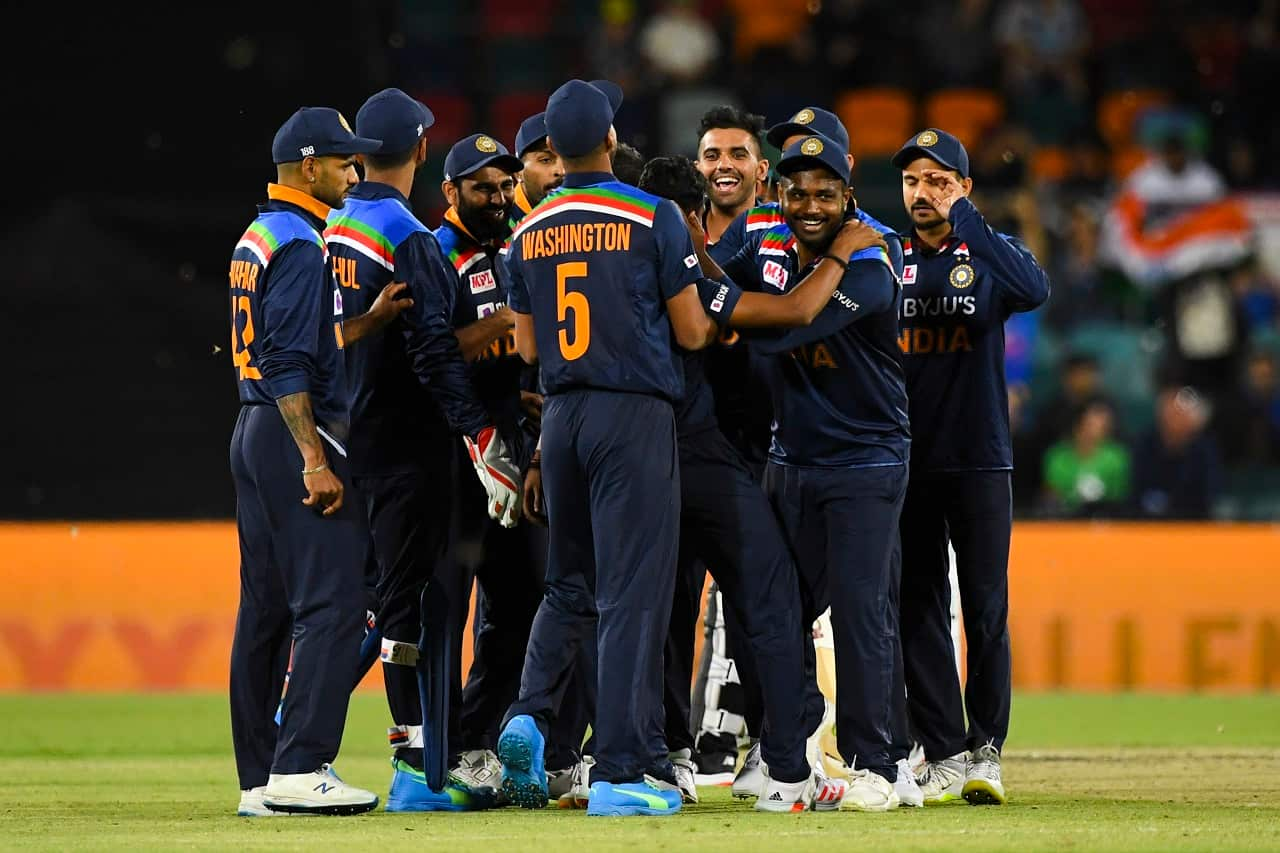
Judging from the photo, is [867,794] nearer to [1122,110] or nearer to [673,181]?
[673,181]

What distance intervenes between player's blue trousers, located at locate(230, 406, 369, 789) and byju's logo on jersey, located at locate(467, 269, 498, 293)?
43.3 inches

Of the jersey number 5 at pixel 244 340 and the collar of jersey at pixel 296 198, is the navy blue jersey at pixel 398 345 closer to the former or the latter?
the collar of jersey at pixel 296 198

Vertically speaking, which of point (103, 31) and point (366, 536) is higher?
point (103, 31)

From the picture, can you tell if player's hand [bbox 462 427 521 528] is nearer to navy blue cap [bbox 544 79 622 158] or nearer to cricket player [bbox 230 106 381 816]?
cricket player [bbox 230 106 381 816]

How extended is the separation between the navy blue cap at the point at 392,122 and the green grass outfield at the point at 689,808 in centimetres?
252

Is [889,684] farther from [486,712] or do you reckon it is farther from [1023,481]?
[1023,481]

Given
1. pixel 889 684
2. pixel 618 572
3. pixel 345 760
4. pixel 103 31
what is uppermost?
pixel 103 31

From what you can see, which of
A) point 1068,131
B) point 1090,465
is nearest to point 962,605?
point 1090,465

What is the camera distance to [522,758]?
662 cm

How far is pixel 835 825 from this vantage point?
6.32 meters

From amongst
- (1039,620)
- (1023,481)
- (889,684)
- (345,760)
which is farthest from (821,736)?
(1023,481)

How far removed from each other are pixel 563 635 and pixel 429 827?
2.69ft

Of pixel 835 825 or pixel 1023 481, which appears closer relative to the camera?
pixel 835 825

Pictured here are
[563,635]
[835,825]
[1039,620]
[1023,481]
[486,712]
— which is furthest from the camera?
[1023,481]
